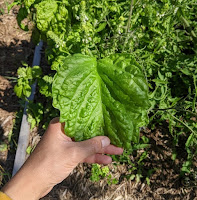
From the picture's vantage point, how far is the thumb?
5.43 feet

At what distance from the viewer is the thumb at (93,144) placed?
1654mm

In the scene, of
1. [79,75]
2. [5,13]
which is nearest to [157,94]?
[79,75]

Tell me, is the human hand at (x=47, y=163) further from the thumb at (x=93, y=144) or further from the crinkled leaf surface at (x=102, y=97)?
the crinkled leaf surface at (x=102, y=97)

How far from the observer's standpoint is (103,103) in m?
1.63

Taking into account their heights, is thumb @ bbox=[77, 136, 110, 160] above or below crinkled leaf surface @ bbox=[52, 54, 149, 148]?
below

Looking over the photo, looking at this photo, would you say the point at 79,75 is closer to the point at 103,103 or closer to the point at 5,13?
the point at 103,103

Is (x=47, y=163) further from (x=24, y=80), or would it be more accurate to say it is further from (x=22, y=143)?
(x=22, y=143)

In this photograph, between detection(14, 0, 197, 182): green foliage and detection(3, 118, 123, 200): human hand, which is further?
detection(14, 0, 197, 182): green foliage

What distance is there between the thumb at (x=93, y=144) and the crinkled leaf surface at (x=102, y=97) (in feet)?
0.12

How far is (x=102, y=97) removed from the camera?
162 cm

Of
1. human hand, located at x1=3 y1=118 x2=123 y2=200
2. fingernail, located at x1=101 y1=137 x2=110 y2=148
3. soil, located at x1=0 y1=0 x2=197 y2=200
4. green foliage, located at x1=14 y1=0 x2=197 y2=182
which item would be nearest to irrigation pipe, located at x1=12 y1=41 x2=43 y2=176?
soil, located at x1=0 y1=0 x2=197 y2=200

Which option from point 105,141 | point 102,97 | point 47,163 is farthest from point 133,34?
point 47,163

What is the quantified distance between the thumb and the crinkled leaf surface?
0.04m

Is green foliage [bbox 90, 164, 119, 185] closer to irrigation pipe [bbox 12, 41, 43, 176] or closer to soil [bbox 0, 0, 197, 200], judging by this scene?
soil [bbox 0, 0, 197, 200]
